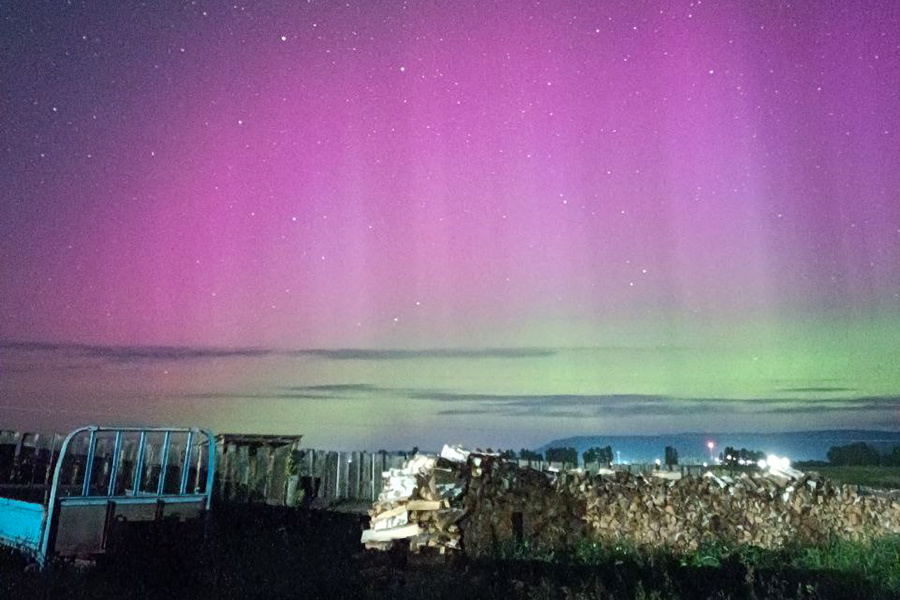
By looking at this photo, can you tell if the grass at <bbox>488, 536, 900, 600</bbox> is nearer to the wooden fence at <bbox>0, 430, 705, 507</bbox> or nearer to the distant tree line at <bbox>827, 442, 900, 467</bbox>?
the wooden fence at <bbox>0, 430, 705, 507</bbox>

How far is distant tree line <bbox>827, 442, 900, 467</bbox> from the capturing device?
30.7 meters

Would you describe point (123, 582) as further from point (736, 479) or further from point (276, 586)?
point (736, 479)

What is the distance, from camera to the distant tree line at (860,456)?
30703 mm

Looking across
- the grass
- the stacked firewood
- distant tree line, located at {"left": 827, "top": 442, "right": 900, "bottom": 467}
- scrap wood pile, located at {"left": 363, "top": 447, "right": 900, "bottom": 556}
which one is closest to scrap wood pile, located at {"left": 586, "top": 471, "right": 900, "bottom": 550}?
scrap wood pile, located at {"left": 363, "top": 447, "right": 900, "bottom": 556}

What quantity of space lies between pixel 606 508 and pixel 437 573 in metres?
5.51

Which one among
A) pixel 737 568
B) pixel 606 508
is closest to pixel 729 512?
pixel 606 508

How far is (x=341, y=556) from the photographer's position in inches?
468

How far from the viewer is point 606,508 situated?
15055 mm

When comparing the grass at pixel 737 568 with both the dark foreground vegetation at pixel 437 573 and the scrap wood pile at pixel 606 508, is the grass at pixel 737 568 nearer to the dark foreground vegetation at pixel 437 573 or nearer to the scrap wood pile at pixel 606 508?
the dark foreground vegetation at pixel 437 573

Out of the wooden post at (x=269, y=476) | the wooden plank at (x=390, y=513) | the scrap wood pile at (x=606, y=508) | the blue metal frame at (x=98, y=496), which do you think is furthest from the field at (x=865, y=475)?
the blue metal frame at (x=98, y=496)

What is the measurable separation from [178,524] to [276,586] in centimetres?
176

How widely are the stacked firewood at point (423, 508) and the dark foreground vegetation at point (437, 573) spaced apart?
1.60 ft

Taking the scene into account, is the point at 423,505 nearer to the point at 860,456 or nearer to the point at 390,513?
the point at 390,513

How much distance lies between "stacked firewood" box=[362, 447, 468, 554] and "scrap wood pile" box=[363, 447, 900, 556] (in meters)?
0.02
